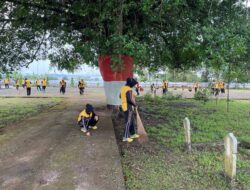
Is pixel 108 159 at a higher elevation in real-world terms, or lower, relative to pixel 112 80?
lower

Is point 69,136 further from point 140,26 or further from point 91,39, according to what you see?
point 140,26

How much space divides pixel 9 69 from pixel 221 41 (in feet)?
31.9

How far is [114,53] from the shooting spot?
934cm

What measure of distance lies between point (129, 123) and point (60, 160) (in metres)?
2.34

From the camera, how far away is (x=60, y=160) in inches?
279

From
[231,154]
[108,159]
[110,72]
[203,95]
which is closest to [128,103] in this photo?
[108,159]

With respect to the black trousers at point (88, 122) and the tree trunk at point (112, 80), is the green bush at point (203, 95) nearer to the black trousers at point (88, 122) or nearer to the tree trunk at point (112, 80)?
the tree trunk at point (112, 80)

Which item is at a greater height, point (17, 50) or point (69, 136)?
point (17, 50)

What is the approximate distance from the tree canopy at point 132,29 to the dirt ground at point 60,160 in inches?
103

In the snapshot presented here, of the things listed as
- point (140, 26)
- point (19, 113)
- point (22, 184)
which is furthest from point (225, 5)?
point (19, 113)

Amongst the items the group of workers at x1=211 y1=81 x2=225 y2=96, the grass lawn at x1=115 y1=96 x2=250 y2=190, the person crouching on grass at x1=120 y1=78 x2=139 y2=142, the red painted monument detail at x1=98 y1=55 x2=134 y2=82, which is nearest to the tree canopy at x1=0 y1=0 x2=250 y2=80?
the person crouching on grass at x1=120 y1=78 x2=139 y2=142

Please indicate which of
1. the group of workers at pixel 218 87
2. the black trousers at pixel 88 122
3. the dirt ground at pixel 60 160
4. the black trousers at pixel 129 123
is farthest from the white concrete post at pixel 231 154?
the group of workers at pixel 218 87

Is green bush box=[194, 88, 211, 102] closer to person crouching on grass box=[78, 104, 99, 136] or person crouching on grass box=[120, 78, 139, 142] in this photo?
person crouching on grass box=[78, 104, 99, 136]

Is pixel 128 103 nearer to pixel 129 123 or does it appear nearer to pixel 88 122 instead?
pixel 129 123
